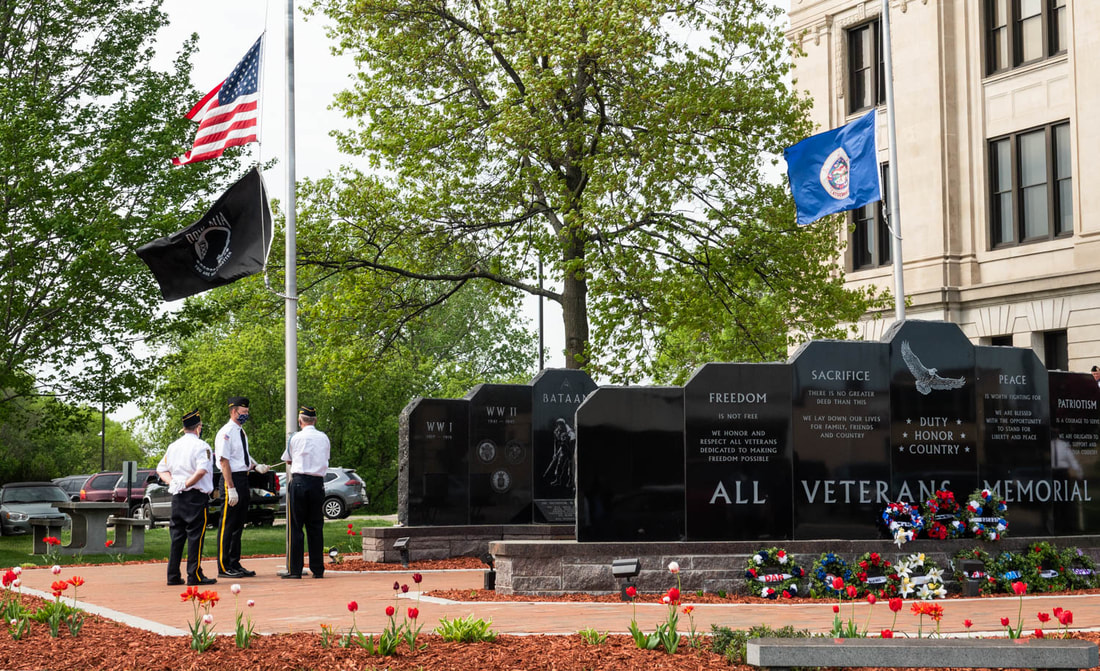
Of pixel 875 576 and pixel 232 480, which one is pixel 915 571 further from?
pixel 232 480

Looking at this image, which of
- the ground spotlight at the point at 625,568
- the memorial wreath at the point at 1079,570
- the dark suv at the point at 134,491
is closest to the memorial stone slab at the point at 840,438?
the memorial wreath at the point at 1079,570

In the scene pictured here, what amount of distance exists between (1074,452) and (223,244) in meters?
10.5

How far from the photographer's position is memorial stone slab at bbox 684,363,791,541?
12516mm

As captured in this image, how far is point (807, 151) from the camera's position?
2053 cm

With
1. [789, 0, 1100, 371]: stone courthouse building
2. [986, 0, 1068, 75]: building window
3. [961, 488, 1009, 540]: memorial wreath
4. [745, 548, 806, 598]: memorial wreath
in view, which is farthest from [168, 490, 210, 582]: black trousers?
[986, 0, 1068, 75]: building window

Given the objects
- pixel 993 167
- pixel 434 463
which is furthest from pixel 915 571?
pixel 993 167

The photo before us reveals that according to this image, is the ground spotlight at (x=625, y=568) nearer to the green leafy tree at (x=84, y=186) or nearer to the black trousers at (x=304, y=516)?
the black trousers at (x=304, y=516)

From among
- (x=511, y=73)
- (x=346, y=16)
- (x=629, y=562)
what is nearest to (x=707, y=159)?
(x=511, y=73)

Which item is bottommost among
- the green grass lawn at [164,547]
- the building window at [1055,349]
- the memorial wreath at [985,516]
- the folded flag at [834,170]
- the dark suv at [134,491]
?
the green grass lawn at [164,547]

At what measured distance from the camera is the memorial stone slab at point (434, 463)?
59.3 feet

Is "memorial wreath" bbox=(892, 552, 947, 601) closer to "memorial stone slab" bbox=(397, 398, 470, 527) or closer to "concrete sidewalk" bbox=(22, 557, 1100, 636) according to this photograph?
"concrete sidewalk" bbox=(22, 557, 1100, 636)

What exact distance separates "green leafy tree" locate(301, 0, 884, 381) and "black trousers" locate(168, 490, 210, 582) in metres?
9.62

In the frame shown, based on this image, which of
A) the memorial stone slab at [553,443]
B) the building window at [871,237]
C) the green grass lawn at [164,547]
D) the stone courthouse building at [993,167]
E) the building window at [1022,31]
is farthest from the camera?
the building window at [871,237]

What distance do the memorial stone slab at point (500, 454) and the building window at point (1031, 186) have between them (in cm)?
1626
